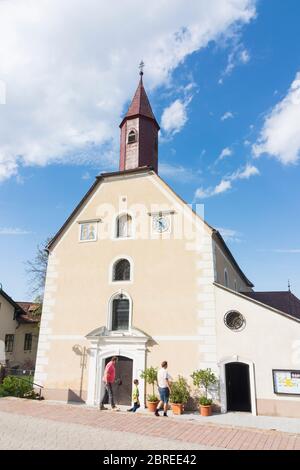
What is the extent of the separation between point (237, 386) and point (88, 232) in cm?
1002

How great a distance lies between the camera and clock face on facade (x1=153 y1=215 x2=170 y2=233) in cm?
1627

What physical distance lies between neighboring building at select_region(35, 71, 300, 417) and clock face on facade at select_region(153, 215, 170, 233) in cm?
5

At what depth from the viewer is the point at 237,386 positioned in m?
13.8

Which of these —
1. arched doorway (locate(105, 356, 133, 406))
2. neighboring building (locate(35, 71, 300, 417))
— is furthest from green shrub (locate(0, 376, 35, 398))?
arched doorway (locate(105, 356, 133, 406))

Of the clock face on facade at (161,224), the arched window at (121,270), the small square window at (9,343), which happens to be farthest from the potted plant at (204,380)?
the small square window at (9,343)

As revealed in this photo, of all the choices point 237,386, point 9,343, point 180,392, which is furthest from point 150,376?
point 9,343

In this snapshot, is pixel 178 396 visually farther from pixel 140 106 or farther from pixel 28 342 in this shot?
pixel 28 342

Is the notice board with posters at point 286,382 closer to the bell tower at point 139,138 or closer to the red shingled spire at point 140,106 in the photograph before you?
the bell tower at point 139,138

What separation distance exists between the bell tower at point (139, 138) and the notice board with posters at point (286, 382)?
37.5 feet

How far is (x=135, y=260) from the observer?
1627cm

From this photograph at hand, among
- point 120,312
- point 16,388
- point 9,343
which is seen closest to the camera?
point 16,388

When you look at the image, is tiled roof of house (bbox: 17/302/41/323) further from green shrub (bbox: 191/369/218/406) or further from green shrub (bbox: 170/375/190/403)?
green shrub (bbox: 191/369/218/406)
